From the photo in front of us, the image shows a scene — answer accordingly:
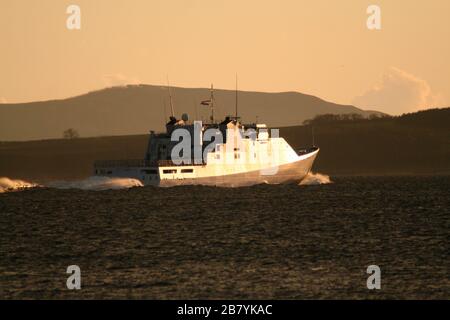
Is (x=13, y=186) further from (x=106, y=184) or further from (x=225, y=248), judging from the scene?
(x=225, y=248)

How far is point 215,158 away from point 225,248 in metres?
53.7

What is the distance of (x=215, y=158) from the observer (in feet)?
324

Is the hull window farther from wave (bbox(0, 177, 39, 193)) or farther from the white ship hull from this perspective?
wave (bbox(0, 177, 39, 193))

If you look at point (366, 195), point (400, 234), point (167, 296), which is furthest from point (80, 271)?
point (366, 195)

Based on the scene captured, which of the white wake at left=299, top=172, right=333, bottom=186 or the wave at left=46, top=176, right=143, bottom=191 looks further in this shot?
the white wake at left=299, top=172, right=333, bottom=186

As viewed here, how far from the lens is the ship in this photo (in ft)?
316

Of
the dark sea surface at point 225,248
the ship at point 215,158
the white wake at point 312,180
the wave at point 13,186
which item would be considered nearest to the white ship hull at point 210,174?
the ship at point 215,158

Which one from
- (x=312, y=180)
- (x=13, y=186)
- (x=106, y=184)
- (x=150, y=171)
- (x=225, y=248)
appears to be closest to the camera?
(x=225, y=248)

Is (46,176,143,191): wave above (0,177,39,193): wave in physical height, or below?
above

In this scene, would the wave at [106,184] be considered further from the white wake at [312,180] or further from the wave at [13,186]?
the white wake at [312,180]

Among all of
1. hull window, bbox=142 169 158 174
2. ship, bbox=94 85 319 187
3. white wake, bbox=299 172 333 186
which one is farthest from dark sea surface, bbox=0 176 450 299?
white wake, bbox=299 172 333 186

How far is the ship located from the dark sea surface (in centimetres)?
1808

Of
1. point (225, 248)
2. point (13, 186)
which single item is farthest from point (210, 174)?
point (225, 248)
